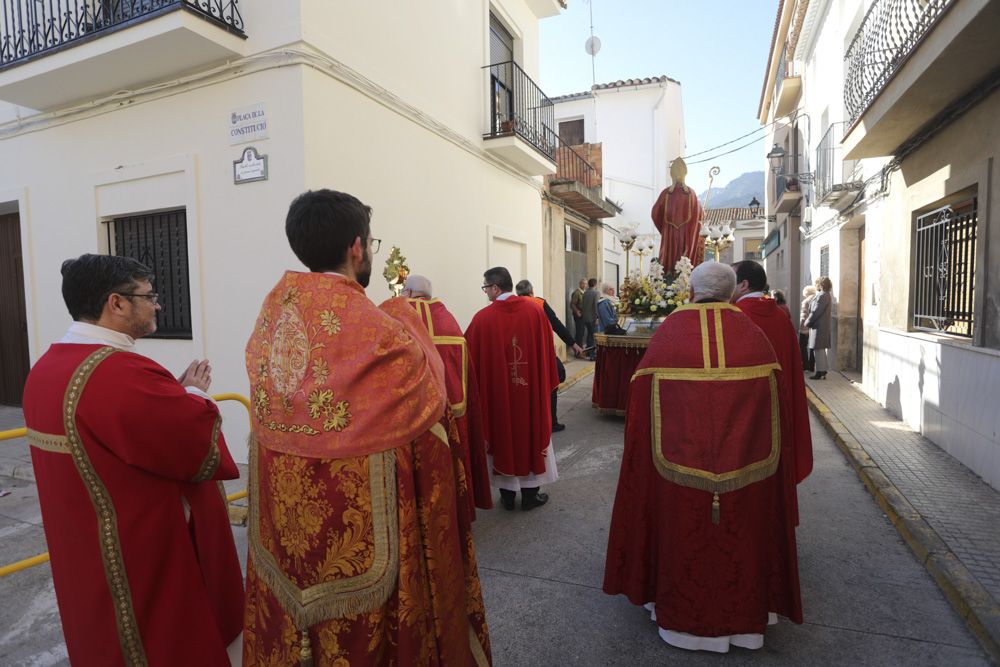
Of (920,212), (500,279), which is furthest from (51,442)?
(920,212)

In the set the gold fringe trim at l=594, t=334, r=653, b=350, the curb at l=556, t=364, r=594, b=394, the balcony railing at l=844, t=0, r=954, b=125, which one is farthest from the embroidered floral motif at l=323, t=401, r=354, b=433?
the curb at l=556, t=364, r=594, b=394

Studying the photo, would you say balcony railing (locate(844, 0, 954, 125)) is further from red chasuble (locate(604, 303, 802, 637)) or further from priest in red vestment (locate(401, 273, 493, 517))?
priest in red vestment (locate(401, 273, 493, 517))

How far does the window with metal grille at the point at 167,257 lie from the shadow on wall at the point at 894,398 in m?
8.07

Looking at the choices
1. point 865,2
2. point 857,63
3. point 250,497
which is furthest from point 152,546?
point 865,2

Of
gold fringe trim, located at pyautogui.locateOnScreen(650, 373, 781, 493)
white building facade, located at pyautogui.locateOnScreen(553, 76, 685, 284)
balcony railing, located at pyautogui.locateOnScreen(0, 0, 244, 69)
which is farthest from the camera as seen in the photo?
white building facade, located at pyautogui.locateOnScreen(553, 76, 685, 284)

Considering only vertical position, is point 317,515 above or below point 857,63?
below

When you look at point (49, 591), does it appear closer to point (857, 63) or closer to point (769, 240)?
point (857, 63)

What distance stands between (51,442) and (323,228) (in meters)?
1.13

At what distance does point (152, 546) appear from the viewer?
1.82 meters

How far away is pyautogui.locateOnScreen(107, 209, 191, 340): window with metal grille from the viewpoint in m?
5.93

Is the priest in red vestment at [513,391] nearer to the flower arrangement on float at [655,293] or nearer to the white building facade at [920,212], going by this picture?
the flower arrangement on float at [655,293]

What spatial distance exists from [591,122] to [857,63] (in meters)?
11.7

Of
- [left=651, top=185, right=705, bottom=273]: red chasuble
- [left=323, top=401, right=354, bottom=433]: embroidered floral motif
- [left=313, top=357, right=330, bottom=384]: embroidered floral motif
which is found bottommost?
[left=323, top=401, right=354, bottom=433]: embroidered floral motif

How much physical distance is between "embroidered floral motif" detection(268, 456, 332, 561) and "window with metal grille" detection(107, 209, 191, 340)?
195 inches
